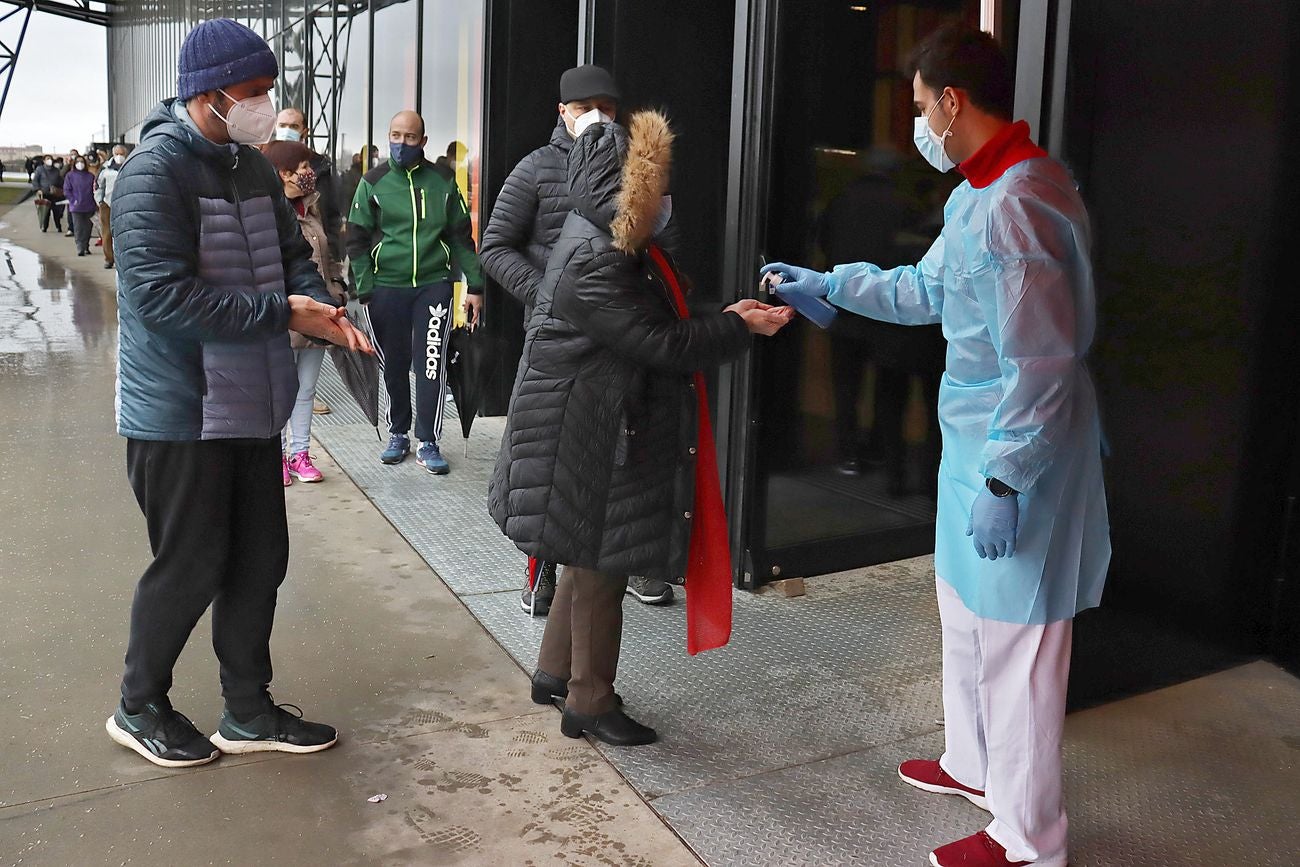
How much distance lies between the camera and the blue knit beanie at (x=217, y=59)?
2.71 metres

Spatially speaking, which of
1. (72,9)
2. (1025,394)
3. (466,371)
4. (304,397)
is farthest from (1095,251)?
(72,9)

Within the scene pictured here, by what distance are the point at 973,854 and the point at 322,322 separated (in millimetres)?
1925

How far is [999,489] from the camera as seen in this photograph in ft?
7.66

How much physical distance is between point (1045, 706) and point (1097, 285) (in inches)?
47.7

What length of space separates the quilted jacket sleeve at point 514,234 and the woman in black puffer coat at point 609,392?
1200 mm

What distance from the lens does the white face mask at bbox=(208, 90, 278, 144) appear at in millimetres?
2748

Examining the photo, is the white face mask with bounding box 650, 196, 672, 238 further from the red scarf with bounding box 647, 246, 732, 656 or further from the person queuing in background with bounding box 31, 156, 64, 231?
the person queuing in background with bounding box 31, 156, 64, 231

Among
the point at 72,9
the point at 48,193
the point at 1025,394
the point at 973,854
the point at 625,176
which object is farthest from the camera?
the point at 72,9

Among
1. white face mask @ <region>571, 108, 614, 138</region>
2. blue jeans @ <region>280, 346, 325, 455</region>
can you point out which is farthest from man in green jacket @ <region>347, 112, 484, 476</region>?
white face mask @ <region>571, 108, 614, 138</region>

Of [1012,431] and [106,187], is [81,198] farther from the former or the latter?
[1012,431]

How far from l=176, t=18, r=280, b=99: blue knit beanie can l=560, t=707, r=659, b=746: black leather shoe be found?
1.77m

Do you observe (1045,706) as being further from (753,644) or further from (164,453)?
(164,453)

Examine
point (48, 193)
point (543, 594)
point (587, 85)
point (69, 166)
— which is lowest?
point (543, 594)

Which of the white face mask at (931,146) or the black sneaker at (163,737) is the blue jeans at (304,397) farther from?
the white face mask at (931,146)
